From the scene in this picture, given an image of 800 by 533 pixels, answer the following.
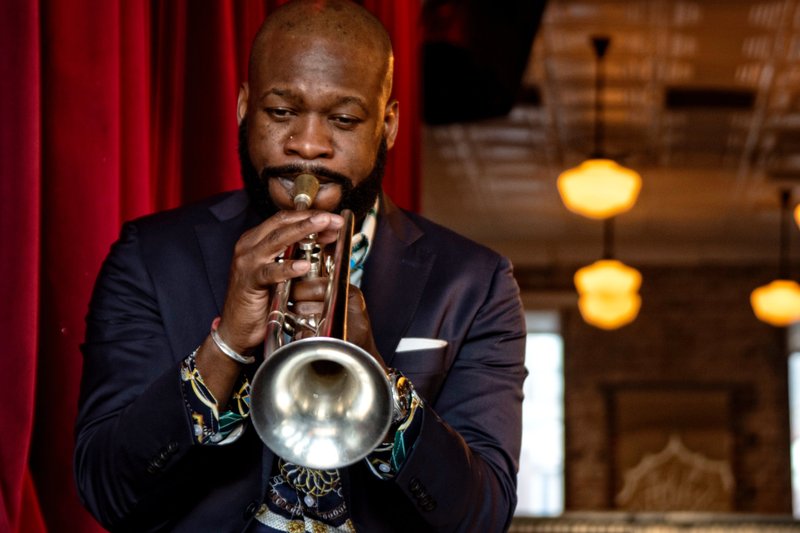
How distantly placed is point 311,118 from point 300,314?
1.01 ft

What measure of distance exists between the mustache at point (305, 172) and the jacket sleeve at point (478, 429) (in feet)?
0.83

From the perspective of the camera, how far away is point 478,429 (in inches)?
63.1

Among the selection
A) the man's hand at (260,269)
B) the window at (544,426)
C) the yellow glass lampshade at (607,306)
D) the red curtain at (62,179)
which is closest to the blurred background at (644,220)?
the window at (544,426)

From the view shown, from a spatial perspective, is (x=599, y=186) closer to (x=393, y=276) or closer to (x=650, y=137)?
(x=650, y=137)

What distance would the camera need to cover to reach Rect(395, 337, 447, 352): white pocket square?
63.2 inches

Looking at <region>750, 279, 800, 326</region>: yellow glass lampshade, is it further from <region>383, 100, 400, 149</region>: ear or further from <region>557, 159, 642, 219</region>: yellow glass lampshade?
<region>383, 100, 400, 149</region>: ear

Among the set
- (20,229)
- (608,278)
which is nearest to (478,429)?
(20,229)

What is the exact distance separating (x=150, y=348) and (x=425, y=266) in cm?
39

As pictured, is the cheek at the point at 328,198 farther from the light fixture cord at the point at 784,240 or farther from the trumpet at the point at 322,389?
the light fixture cord at the point at 784,240

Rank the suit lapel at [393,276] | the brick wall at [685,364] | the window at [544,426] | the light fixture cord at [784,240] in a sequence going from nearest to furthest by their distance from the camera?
the suit lapel at [393,276], the light fixture cord at [784,240], the brick wall at [685,364], the window at [544,426]

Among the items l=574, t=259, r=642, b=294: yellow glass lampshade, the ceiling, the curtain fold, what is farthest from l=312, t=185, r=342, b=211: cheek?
l=574, t=259, r=642, b=294: yellow glass lampshade

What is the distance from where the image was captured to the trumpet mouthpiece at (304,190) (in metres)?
1.41

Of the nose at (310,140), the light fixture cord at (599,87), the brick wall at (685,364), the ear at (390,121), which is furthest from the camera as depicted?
the brick wall at (685,364)

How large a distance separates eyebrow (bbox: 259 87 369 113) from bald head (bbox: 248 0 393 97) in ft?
0.20
